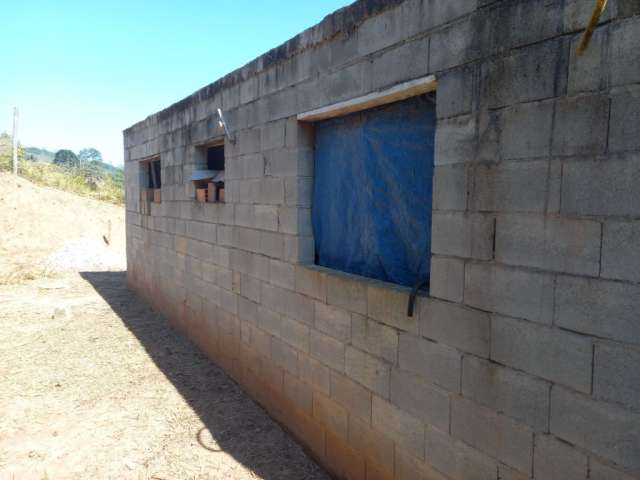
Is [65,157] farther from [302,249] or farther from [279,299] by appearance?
[302,249]

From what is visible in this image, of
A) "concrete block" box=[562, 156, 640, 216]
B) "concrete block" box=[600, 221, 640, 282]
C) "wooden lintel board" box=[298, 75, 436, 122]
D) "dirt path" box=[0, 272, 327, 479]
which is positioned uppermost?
"wooden lintel board" box=[298, 75, 436, 122]

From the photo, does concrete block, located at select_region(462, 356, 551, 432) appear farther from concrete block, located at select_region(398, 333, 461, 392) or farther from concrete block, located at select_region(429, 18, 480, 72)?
concrete block, located at select_region(429, 18, 480, 72)

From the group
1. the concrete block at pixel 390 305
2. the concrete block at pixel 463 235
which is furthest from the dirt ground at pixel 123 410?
the concrete block at pixel 463 235

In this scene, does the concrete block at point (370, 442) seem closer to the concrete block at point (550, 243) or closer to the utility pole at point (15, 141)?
the concrete block at point (550, 243)

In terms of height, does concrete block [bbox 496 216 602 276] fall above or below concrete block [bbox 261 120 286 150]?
below

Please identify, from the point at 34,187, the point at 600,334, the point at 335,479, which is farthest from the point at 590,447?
the point at 34,187

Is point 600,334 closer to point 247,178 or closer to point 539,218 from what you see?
point 539,218

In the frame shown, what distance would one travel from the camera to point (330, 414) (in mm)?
3705

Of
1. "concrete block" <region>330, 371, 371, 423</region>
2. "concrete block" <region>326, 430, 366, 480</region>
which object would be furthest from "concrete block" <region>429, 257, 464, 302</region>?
"concrete block" <region>326, 430, 366, 480</region>

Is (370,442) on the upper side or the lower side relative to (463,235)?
lower

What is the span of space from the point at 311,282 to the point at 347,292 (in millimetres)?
499

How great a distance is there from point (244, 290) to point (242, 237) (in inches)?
22.8

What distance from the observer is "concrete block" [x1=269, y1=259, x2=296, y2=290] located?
4.15 m

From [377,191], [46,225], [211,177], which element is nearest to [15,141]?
[46,225]
